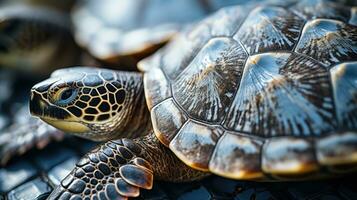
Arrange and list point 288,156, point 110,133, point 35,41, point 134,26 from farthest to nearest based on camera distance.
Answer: point 35,41, point 134,26, point 110,133, point 288,156

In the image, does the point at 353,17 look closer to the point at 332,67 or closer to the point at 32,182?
the point at 332,67

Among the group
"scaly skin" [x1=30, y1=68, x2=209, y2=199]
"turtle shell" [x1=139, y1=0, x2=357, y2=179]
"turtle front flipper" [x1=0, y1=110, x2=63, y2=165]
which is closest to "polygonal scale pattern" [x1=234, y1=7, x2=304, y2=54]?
"turtle shell" [x1=139, y1=0, x2=357, y2=179]

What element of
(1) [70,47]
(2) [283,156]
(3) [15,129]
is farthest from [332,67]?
(1) [70,47]

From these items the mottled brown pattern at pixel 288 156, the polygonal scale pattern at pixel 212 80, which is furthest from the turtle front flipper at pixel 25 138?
the mottled brown pattern at pixel 288 156

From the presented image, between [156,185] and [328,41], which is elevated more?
[328,41]

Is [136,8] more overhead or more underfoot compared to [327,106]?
more overhead

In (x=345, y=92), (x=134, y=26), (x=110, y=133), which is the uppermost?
(x=134, y=26)

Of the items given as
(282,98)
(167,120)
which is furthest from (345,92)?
(167,120)

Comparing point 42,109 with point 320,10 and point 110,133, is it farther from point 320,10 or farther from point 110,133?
point 320,10
